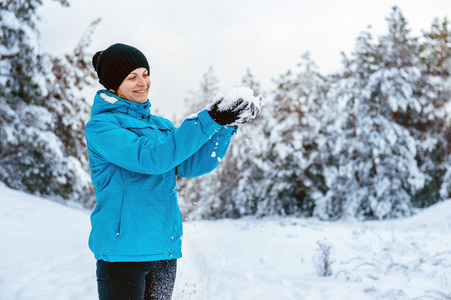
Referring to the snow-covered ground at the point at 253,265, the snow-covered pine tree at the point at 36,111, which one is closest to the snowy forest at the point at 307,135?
the snow-covered pine tree at the point at 36,111

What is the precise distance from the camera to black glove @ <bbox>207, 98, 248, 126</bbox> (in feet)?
5.09

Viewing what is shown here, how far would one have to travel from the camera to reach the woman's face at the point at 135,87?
6.39ft

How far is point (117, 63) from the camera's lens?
1.93m

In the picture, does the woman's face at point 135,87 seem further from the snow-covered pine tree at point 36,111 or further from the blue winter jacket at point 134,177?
the snow-covered pine tree at point 36,111

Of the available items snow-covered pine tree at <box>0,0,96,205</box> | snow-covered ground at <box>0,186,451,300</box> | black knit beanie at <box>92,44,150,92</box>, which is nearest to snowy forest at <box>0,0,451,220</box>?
snow-covered pine tree at <box>0,0,96,205</box>

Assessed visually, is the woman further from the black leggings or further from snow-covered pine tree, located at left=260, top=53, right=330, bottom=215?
snow-covered pine tree, located at left=260, top=53, right=330, bottom=215

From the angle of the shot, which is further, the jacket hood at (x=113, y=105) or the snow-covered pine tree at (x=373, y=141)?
the snow-covered pine tree at (x=373, y=141)

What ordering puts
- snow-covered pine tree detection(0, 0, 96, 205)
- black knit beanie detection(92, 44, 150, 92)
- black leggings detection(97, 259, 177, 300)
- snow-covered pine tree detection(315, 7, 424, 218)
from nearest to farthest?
black leggings detection(97, 259, 177, 300) → black knit beanie detection(92, 44, 150, 92) → snow-covered pine tree detection(0, 0, 96, 205) → snow-covered pine tree detection(315, 7, 424, 218)

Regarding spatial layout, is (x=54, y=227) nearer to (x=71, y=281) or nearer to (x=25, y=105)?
(x=71, y=281)

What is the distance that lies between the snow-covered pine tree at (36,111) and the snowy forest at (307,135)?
1.4 inches

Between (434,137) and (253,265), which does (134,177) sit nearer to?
(253,265)

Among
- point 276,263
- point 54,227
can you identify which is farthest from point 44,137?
point 276,263

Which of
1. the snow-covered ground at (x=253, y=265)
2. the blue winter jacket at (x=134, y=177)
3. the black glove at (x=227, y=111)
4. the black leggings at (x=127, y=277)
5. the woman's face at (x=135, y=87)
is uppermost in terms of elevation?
the woman's face at (x=135, y=87)

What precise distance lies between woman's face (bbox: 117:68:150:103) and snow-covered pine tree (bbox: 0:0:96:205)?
33.4 feet
